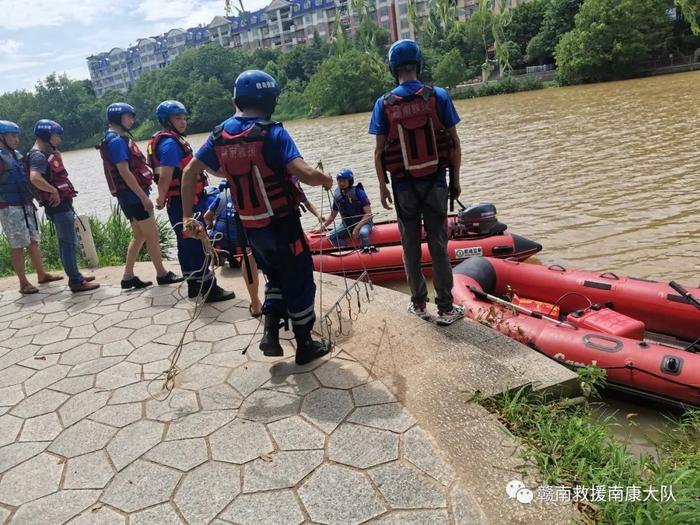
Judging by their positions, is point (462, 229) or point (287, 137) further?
point (462, 229)

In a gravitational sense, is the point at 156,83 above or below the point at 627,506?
above

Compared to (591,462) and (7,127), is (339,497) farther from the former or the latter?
(7,127)

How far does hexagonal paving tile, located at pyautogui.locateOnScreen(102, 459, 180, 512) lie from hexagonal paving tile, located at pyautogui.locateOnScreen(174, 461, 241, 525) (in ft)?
0.25

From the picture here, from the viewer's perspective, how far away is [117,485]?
2.41 metres

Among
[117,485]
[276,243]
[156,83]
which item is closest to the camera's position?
[117,485]

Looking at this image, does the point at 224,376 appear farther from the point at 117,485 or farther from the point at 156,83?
the point at 156,83

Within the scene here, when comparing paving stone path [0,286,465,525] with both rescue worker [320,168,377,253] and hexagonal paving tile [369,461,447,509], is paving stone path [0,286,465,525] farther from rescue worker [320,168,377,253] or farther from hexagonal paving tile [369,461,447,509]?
rescue worker [320,168,377,253]

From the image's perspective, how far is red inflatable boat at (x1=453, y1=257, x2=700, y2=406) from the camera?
12.0 feet

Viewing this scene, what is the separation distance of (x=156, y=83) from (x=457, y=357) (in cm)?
8538

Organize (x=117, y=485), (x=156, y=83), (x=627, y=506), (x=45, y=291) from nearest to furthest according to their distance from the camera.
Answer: (x=627, y=506), (x=117, y=485), (x=45, y=291), (x=156, y=83)

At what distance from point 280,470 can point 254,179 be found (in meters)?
1.58

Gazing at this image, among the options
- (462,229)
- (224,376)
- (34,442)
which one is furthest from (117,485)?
(462,229)

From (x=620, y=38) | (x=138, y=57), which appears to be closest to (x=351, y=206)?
(x=620, y=38)

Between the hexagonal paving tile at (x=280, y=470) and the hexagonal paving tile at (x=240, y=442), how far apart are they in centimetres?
8
